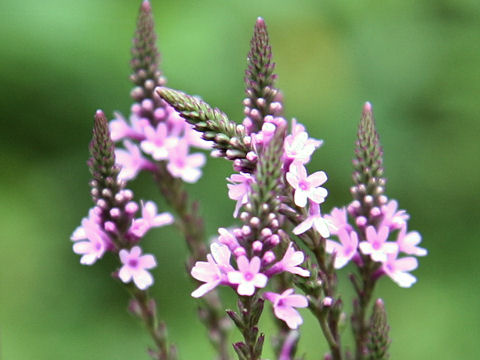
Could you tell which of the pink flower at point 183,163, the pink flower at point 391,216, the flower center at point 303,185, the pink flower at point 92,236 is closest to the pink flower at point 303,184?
the flower center at point 303,185

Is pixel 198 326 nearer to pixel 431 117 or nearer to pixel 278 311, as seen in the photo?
pixel 431 117

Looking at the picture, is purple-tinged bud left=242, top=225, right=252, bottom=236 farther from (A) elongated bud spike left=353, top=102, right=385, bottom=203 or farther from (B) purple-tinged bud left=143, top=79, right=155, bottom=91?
(B) purple-tinged bud left=143, top=79, right=155, bottom=91

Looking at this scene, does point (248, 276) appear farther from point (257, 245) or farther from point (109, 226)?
point (109, 226)

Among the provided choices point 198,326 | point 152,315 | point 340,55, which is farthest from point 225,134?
point 340,55

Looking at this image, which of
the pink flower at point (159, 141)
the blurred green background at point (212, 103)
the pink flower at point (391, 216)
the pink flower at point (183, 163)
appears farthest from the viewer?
the blurred green background at point (212, 103)

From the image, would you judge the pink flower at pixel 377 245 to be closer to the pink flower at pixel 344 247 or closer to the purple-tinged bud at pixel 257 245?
the pink flower at pixel 344 247

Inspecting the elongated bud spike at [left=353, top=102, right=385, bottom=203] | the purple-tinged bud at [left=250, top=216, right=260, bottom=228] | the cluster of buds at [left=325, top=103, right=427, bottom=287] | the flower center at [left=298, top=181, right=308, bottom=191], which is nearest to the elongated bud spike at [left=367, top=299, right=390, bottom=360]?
the cluster of buds at [left=325, top=103, right=427, bottom=287]

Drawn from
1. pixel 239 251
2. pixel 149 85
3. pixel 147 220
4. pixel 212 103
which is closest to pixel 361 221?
pixel 239 251
